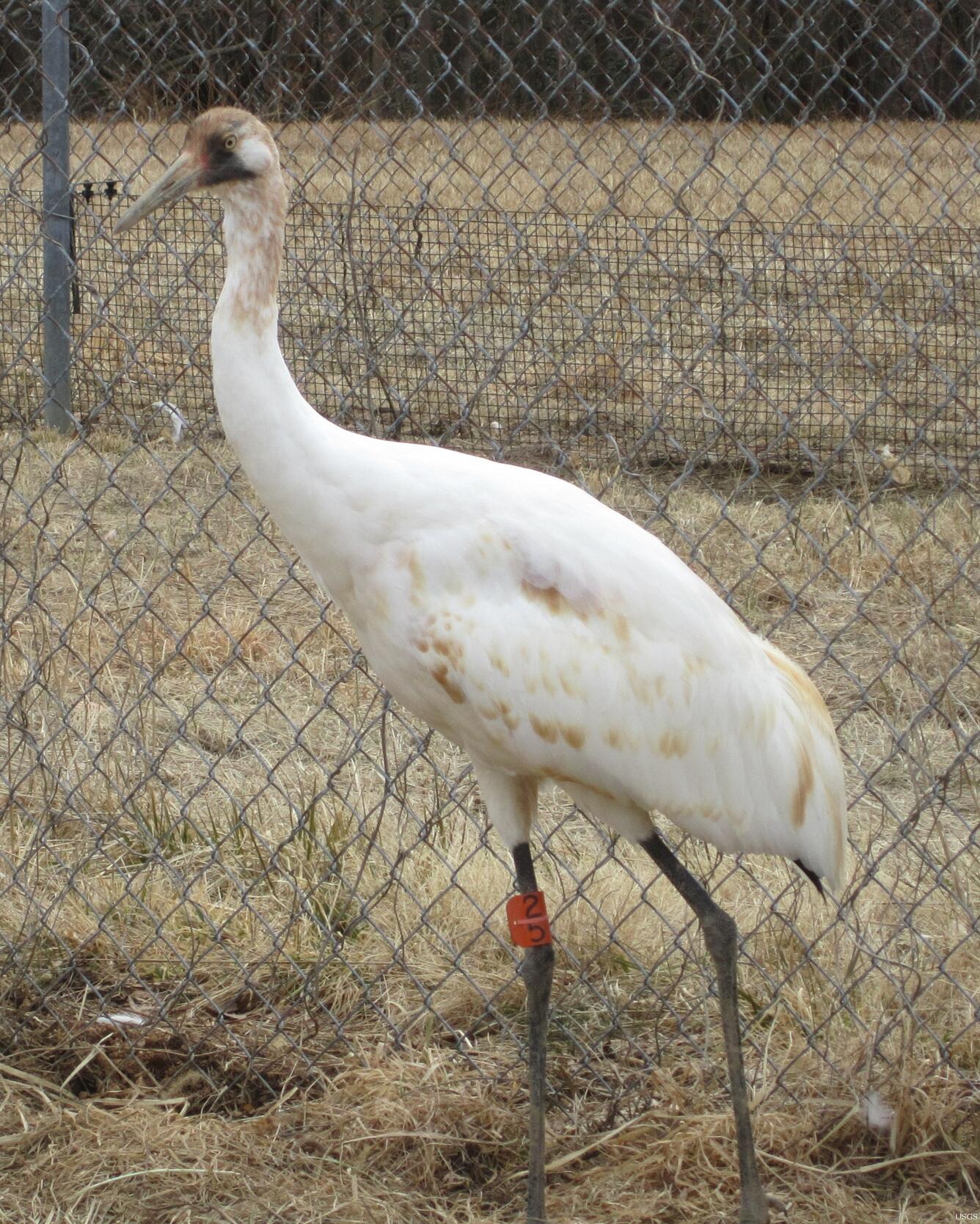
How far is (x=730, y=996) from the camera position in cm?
272

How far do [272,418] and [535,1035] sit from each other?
126 centimetres

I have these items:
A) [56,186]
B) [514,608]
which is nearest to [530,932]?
[514,608]

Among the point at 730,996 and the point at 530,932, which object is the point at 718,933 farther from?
the point at 530,932

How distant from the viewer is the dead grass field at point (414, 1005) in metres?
2.83

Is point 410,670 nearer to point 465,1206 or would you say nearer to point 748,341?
point 465,1206

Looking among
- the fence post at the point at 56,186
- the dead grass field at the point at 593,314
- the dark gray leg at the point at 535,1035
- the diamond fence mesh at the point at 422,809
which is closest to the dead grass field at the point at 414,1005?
the diamond fence mesh at the point at 422,809

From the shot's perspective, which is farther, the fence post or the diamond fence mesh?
the fence post

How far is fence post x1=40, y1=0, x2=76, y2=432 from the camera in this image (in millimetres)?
3473

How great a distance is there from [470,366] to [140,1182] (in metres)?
5.88

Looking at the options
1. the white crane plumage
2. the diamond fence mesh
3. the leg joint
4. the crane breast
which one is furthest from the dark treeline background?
the leg joint

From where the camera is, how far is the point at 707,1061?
A: 3078 mm

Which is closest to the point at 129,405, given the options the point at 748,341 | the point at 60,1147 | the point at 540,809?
the point at 748,341

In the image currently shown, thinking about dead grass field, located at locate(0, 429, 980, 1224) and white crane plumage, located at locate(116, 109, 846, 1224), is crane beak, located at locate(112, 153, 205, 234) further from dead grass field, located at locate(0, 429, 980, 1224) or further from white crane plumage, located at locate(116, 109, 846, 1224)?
dead grass field, located at locate(0, 429, 980, 1224)

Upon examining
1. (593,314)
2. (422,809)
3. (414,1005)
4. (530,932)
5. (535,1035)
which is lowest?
(422,809)
